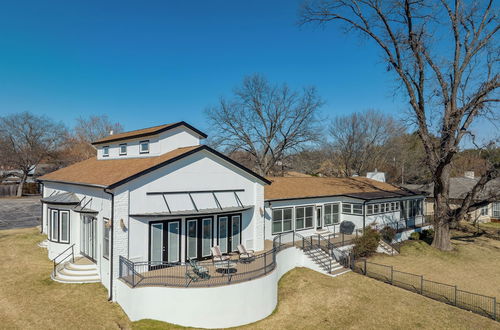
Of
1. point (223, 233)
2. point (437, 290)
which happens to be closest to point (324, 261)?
point (437, 290)

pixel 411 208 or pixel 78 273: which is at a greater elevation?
pixel 411 208

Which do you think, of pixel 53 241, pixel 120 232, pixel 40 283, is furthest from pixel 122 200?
pixel 53 241

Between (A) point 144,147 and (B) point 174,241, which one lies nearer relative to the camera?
(B) point 174,241

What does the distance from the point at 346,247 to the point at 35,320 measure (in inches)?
716

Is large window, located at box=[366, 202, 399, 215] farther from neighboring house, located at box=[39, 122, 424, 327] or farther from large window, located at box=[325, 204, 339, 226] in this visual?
neighboring house, located at box=[39, 122, 424, 327]

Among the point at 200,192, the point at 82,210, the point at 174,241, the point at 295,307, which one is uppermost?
the point at 200,192

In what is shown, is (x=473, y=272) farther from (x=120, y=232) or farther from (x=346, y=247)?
(x=120, y=232)

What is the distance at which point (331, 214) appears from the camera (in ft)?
83.2

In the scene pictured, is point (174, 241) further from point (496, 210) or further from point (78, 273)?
point (496, 210)

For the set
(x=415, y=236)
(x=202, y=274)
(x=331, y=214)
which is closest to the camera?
(x=202, y=274)

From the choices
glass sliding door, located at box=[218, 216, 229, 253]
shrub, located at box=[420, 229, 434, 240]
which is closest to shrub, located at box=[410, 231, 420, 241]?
shrub, located at box=[420, 229, 434, 240]

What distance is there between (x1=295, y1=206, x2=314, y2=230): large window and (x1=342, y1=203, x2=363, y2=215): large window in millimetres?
3979

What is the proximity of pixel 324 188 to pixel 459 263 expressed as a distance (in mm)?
11011

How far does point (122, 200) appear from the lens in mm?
13828
